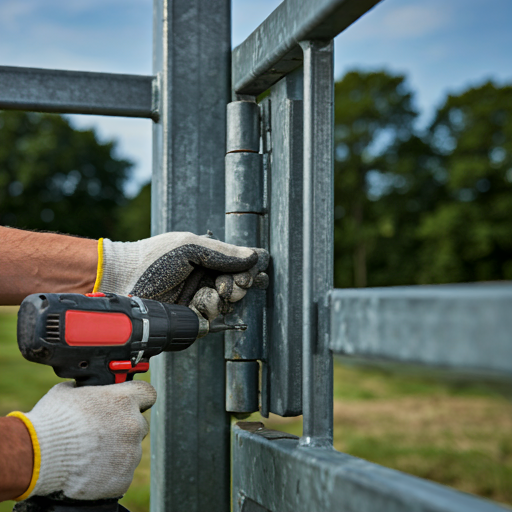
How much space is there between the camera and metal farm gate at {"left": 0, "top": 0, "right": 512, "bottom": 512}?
0.88 m

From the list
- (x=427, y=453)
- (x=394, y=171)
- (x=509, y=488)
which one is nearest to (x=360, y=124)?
(x=394, y=171)

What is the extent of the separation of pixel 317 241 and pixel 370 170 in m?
25.2

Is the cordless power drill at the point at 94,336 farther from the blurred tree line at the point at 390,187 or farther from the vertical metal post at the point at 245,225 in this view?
the blurred tree line at the point at 390,187

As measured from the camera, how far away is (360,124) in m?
26.1

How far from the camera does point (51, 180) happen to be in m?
29.4

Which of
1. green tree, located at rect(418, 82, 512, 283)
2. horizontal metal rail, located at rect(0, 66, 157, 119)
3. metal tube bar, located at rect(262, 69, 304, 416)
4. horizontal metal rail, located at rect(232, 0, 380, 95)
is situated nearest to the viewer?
horizontal metal rail, located at rect(232, 0, 380, 95)

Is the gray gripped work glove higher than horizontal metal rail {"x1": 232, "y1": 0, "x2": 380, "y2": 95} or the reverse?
the reverse

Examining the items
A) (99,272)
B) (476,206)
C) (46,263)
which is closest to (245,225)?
(99,272)

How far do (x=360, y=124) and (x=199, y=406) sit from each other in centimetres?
2583

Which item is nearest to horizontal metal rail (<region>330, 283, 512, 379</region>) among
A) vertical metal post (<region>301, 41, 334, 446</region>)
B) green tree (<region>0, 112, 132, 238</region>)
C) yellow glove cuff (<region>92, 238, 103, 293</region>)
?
vertical metal post (<region>301, 41, 334, 446</region>)

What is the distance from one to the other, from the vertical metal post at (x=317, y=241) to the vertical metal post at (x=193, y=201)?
0.54 m

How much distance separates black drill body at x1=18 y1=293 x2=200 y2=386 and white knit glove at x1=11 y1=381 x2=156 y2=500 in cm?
6

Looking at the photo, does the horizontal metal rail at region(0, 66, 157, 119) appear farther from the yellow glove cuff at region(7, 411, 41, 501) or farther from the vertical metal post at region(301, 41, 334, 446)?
the yellow glove cuff at region(7, 411, 41, 501)

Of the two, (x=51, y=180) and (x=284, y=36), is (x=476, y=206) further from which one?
(x=284, y=36)
